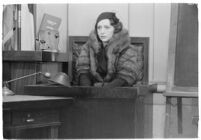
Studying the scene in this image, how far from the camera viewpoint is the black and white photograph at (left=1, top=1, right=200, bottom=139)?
1.58 meters

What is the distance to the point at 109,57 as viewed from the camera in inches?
67.9

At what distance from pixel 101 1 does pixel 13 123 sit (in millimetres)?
640

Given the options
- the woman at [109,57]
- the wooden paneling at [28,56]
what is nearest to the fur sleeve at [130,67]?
the woman at [109,57]

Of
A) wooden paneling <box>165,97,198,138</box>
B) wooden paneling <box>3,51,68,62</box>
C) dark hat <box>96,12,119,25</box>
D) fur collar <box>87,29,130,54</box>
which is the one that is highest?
dark hat <box>96,12,119,25</box>

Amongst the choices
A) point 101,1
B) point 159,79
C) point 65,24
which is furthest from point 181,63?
point 65,24

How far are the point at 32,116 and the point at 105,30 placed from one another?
1.67 ft

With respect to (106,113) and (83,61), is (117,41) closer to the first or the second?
(83,61)

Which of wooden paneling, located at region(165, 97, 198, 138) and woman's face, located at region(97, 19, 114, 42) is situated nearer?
wooden paneling, located at region(165, 97, 198, 138)

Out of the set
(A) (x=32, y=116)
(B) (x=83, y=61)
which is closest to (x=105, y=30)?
(B) (x=83, y=61)

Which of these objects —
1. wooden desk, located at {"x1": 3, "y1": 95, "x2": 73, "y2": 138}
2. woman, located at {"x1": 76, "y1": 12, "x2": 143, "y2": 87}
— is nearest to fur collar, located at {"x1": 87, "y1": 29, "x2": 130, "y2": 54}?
woman, located at {"x1": 76, "y1": 12, "x2": 143, "y2": 87}

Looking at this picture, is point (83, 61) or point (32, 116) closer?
point (32, 116)

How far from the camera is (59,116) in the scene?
1.65 meters

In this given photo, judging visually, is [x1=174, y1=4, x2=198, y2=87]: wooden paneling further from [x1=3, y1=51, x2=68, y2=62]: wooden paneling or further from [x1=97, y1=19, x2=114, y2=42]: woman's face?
[x1=3, y1=51, x2=68, y2=62]: wooden paneling

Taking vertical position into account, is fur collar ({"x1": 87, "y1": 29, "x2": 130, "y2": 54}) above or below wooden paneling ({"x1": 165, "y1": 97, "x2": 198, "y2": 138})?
above
